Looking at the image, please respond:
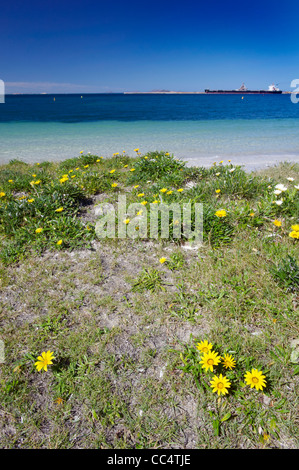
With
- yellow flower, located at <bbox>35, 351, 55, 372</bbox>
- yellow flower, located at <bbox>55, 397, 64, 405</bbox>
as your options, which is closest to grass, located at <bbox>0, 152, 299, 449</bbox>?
yellow flower, located at <bbox>55, 397, 64, 405</bbox>

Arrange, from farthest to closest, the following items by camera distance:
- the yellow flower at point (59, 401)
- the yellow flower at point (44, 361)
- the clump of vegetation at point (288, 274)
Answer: the clump of vegetation at point (288, 274), the yellow flower at point (44, 361), the yellow flower at point (59, 401)

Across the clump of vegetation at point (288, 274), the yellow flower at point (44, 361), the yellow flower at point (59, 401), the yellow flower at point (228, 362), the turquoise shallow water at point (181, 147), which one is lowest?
the yellow flower at point (59, 401)

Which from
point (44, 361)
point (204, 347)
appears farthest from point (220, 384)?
point (44, 361)

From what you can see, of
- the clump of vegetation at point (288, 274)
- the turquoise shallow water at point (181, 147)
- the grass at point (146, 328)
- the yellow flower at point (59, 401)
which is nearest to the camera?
the grass at point (146, 328)

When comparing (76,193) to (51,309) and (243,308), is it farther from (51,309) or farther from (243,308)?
(243,308)

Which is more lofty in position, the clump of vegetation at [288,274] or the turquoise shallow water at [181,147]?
the turquoise shallow water at [181,147]

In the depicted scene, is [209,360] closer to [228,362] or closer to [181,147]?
[228,362]

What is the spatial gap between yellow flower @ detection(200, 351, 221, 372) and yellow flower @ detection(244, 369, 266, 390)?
214 mm

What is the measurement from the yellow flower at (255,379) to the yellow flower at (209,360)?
0.21 m

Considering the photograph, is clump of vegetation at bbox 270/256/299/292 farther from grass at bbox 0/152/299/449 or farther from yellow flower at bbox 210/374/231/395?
yellow flower at bbox 210/374/231/395

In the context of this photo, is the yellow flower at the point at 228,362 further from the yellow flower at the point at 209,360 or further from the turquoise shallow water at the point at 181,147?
the turquoise shallow water at the point at 181,147

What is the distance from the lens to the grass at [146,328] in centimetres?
165

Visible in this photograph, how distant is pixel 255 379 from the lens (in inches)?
68.1

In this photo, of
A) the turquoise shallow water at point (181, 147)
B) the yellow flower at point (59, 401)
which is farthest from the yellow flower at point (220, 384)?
the turquoise shallow water at point (181, 147)
